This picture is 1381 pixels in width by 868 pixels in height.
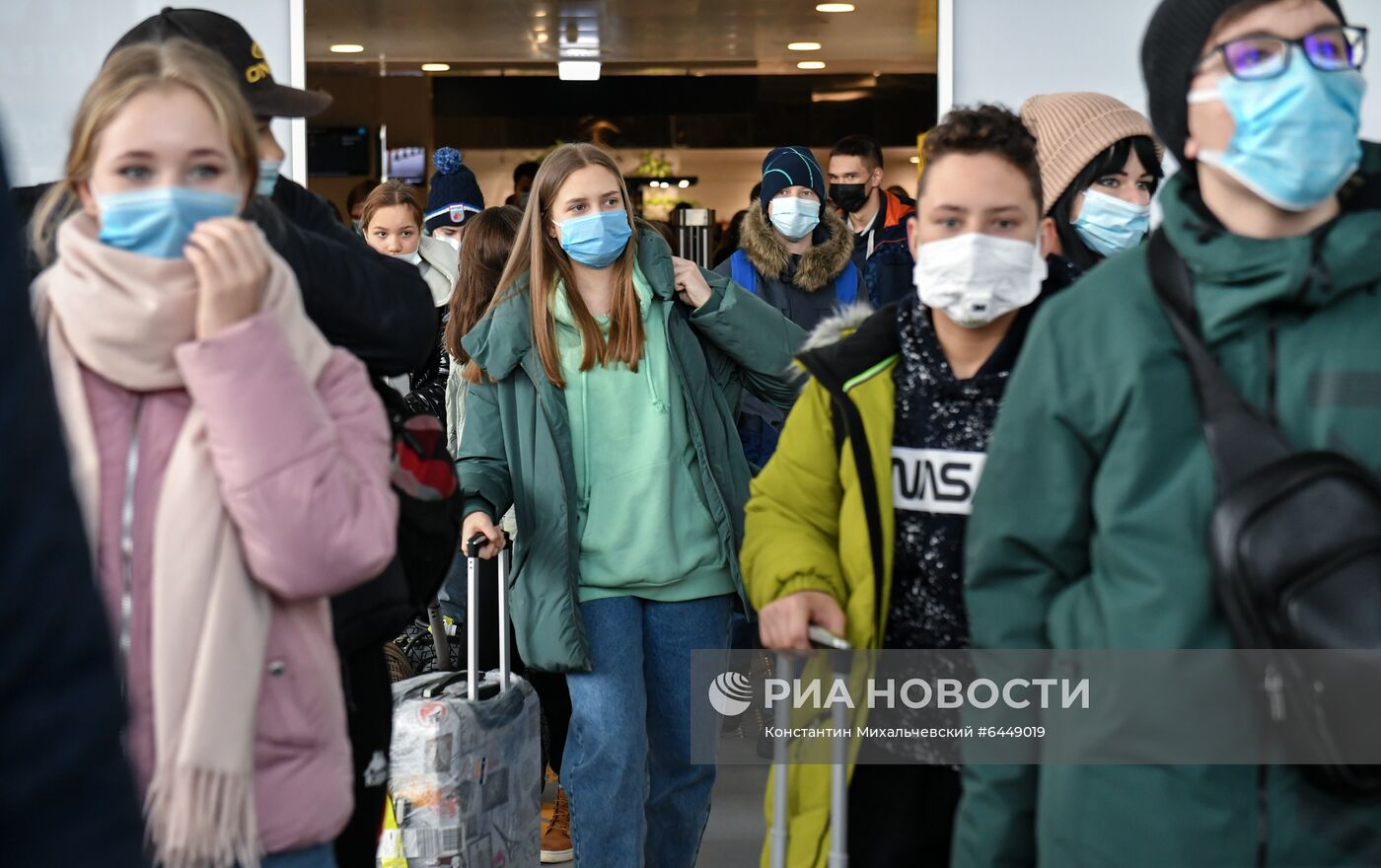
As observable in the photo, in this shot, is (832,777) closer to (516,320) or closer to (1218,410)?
(1218,410)

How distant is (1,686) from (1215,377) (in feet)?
4.87

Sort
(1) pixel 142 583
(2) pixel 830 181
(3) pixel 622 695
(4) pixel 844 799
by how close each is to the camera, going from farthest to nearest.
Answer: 1. (2) pixel 830 181
2. (3) pixel 622 695
3. (4) pixel 844 799
4. (1) pixel 142 583

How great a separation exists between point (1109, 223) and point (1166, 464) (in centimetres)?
180

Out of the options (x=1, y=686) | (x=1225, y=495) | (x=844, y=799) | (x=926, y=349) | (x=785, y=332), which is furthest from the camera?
(x=785, y=332)

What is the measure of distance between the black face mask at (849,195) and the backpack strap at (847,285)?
1.42 m

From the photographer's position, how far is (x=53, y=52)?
7031mm

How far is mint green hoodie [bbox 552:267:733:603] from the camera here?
394 cm

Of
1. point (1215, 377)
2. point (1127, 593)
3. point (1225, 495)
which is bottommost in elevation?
point (1127, 593)

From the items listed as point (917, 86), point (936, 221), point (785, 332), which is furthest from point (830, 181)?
point (936, 221)

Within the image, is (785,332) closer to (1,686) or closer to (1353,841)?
(1353,841)

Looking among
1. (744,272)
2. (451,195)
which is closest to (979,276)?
(744,272)

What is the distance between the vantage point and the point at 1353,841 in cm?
194

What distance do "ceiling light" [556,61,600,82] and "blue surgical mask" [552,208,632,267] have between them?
7.64m

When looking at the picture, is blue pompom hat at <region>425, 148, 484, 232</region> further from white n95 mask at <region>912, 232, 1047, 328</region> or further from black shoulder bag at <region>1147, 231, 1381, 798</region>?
black shoulder bag at <region>1147, 231, 1381, 798</region>
